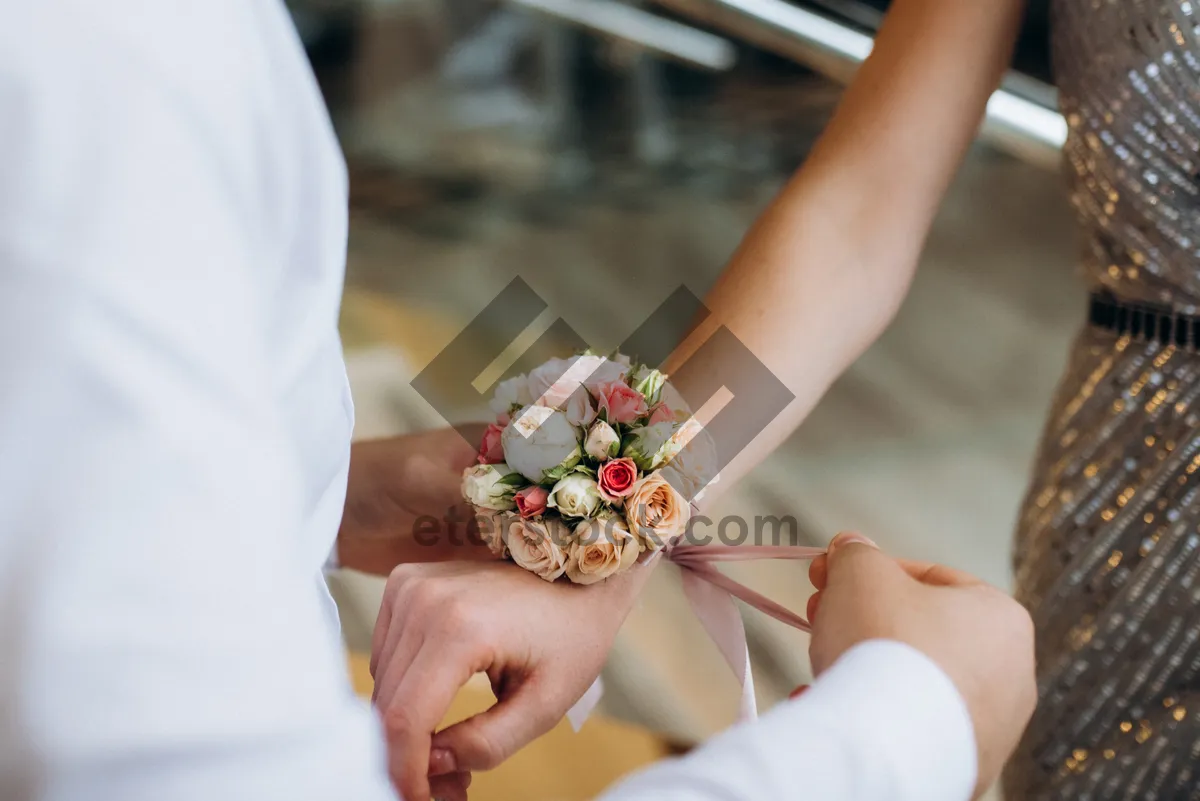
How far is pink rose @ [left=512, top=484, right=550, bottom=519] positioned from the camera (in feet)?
2.14

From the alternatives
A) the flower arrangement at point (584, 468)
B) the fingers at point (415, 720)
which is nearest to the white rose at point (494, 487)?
the flower arrangement at point (584, 468)

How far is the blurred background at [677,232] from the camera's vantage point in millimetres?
1444

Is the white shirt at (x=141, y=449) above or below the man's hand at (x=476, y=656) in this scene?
above

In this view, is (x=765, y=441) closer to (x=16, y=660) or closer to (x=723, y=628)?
(x=723, y=628)

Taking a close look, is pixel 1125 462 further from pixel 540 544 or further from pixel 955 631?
pixel 540 544

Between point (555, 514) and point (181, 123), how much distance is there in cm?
37

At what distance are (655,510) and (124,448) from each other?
1.19ft

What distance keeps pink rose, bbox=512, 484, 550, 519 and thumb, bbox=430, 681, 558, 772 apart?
102mm

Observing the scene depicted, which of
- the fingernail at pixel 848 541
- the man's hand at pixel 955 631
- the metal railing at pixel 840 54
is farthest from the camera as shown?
the metal railing at pixel 840 54

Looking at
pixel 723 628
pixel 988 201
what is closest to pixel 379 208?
pixel 988 201

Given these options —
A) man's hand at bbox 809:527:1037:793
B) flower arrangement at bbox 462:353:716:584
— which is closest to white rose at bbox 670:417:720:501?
flower arrangement at bbox 462:353:716:584

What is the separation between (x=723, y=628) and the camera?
75cm

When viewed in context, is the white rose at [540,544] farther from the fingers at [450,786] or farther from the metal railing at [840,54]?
the metal railing at [840,54]

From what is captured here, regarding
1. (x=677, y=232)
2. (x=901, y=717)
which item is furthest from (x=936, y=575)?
(x=677, y=232)
